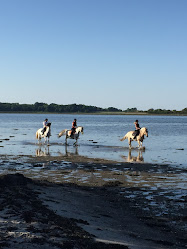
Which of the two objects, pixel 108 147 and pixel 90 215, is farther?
pixel 108 147

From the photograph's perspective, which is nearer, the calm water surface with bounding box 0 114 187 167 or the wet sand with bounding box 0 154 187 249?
the wet sand with bounding box 0 154 187 249

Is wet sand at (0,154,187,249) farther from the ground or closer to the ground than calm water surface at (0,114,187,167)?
farther from the ground

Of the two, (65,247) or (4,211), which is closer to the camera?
(65,247)

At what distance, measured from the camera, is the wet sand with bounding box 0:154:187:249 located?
6988 millimetres

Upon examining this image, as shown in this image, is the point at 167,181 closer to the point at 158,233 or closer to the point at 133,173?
the point at 133,173

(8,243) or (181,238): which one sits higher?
(8,243)

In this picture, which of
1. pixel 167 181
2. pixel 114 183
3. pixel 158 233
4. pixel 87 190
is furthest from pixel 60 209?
pixel 167 181

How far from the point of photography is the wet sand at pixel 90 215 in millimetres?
6988

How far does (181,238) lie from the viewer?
825 cm

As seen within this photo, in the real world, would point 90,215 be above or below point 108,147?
above

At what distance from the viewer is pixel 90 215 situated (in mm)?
9398

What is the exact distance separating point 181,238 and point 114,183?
6393 mm

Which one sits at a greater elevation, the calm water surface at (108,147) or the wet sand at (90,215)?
the wet sand at (90,215)

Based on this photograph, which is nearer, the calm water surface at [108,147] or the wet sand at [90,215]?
the wet sand at [90,215]
